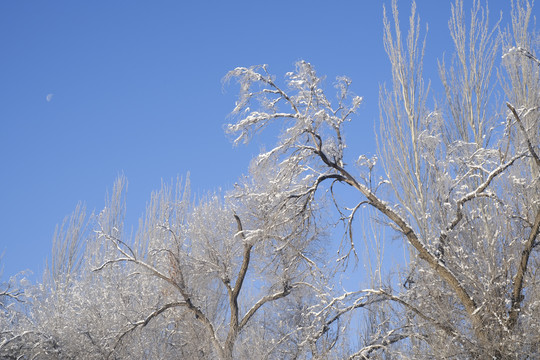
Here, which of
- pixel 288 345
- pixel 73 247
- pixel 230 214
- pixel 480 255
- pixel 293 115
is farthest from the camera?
pixel 73 247

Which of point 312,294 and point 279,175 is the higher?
point 312,294

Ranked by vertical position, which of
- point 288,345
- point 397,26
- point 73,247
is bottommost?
point 288,345

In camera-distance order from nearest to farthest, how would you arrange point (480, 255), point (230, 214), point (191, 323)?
point (480, 255) → point (191, 323) → point (230, 214)

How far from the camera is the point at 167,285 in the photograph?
19.8 metres

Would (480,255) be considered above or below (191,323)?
below

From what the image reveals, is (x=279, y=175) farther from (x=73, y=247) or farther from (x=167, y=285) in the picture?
(x=73, y=247)

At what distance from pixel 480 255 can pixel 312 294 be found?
9385mm

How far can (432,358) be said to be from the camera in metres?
9.30

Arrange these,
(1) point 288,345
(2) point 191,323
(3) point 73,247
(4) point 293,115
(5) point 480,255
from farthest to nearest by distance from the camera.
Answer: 1. (3) point 73,247
2. (2) point 191,323
3. (1) point 288,345
4. (4) point 293,115
5. (5) point 480,255

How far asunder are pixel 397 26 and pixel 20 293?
45.9 ft

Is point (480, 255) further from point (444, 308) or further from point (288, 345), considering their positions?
point (288, 345)

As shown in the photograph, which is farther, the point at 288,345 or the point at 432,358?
the point at 288,345

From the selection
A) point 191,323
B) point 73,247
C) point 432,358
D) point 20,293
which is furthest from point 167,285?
point 432,358

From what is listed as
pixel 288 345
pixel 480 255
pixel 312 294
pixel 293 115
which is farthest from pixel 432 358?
pixel 312 294
